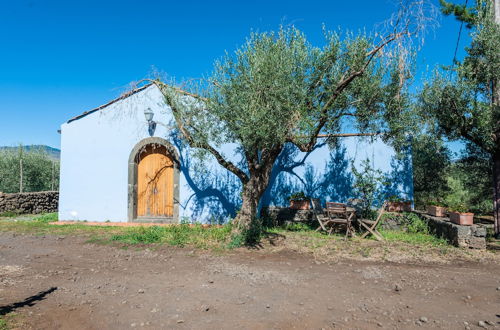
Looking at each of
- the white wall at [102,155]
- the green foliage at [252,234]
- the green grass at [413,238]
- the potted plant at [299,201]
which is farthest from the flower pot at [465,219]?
the white wall at [102,155]

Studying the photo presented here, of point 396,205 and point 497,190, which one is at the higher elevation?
point 497,190

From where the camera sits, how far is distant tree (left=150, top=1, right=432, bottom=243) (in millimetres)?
5824

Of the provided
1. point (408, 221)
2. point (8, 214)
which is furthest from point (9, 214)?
point (408, 221)

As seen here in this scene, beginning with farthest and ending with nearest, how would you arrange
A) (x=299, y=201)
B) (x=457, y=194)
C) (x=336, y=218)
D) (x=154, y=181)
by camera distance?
Answer: 1. (x=457, y=194)
2. (x=154, y=181)
3. (x=299, y=201)
4. (x=336, y=218)

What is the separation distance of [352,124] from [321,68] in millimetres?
2250

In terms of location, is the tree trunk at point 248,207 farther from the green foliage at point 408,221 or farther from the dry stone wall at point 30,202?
the dry stone wall at point 30,202

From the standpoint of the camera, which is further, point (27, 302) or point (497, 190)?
point (497, 190)

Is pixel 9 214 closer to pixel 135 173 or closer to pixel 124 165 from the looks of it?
pixel 124 165

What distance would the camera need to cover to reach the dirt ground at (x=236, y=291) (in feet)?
10.6

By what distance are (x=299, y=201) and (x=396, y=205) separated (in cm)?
276

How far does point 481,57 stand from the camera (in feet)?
23.4

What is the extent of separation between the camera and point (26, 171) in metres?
15.5

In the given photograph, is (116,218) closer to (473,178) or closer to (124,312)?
(124,312)

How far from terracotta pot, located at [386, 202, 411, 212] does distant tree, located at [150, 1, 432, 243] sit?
255 centimetres
